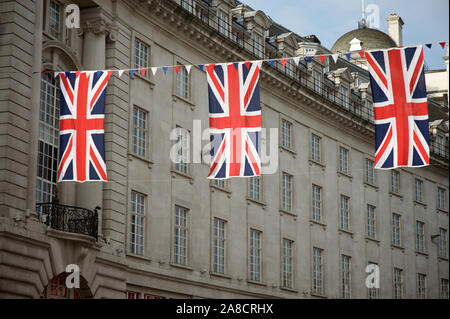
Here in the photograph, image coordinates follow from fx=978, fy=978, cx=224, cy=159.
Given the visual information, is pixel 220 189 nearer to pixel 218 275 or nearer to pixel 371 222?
pixel 218 275

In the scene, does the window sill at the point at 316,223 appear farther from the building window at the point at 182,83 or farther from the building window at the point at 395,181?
the building window at the point at 182,83

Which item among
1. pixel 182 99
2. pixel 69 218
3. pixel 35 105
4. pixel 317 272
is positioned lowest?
pixel 69 218

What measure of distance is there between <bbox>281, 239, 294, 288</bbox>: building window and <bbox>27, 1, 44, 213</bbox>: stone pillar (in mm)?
18993

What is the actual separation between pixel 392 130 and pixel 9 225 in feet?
38.6

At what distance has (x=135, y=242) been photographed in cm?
3716

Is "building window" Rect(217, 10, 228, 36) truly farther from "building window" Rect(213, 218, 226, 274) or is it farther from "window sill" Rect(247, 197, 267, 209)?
"building window" Rect(213, 218, 226, 274)

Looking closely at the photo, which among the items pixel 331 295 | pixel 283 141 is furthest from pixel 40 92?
pixel 331 295

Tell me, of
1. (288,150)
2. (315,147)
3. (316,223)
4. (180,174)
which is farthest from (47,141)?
(315,147)

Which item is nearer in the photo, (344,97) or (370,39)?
(344,97)

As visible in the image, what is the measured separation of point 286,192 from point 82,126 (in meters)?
20.7

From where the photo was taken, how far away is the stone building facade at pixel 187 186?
3158 cm

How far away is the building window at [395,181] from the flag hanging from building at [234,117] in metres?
31.5

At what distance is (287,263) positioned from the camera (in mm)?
48125
